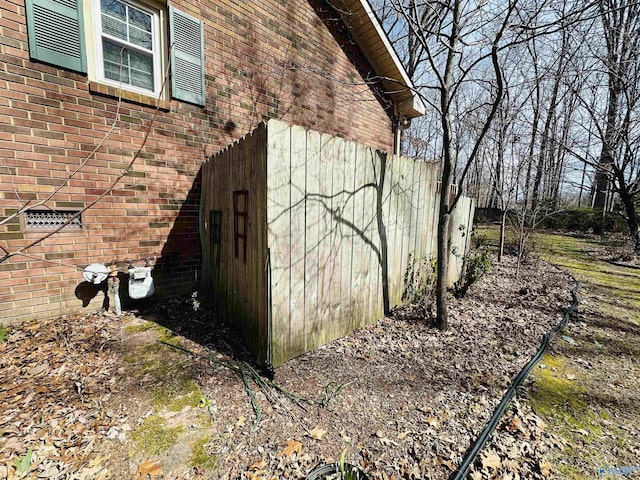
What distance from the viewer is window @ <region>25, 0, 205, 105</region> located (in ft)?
10.2

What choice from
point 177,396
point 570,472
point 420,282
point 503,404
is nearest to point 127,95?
point 177,396

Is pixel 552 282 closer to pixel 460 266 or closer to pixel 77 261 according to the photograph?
pixel 460 266

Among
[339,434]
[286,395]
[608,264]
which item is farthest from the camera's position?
[608,264]

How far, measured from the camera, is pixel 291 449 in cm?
185

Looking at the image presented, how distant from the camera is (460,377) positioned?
270 cm

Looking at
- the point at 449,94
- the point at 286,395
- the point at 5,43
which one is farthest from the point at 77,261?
the point at 449,94

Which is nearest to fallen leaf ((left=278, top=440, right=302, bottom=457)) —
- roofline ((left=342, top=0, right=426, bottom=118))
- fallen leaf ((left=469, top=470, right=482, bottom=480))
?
fallen leaf ((left=469, top=470, right=482, bottom=480))

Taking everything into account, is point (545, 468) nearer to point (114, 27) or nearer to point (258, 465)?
point (258, 465)

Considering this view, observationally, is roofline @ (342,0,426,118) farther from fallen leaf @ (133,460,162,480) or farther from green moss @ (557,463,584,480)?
fallen leaf @ (133,460,162,480)

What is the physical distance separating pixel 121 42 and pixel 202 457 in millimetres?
4919

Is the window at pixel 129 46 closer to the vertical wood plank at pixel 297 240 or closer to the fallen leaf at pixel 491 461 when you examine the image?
the vertical wood plank at pixel 297 240

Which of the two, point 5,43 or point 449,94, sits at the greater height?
point 5,43

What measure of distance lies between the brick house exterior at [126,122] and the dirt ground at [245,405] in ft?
2.99

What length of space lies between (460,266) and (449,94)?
3437 millimetres
